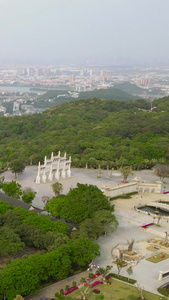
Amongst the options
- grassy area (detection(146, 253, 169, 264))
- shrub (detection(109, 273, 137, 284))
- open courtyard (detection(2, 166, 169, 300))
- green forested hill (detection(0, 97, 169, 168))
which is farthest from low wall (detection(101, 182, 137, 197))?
shrub (detection(109, 273, 137, 284))

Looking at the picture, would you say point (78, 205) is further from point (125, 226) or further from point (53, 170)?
point (53, 170)

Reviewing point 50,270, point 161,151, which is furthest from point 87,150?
point 50,270

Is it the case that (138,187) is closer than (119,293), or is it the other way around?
(119,293)

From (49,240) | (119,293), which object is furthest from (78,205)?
(119,293)

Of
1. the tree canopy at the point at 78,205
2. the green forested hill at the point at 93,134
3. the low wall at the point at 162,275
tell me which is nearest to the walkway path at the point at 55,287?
the low wall at the point at 162,275

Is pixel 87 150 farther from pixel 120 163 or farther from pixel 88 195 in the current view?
pixel 88 195

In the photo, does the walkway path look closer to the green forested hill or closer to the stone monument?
the stone monument

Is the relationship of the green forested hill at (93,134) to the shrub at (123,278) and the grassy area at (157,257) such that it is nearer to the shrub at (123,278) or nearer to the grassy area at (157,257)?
the grassy area at (157,257)
